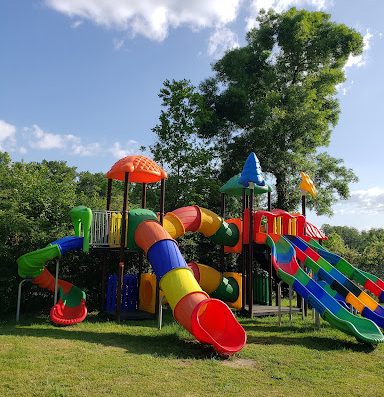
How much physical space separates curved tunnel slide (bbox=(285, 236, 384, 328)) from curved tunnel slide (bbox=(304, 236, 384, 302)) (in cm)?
85

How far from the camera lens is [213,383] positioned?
6012mm

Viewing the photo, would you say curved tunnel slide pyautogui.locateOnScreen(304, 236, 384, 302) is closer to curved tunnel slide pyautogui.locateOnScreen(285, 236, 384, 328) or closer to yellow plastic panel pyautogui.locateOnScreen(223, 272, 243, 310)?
curved tunnel slide pyautogui.locateOnScreen(285, 236, 384, 328)

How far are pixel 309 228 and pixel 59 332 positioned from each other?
31.6 ft

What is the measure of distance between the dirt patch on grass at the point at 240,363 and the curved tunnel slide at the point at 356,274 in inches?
242

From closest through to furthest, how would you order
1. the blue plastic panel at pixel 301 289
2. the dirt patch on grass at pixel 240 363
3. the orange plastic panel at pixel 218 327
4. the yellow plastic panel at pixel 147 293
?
the dirt patch on grass at pixel 240 363
the orange plastic panel at pixel 218 327
the blue plastic panel at pixel 301 289
the yellow plastic panel at pixel 147 293

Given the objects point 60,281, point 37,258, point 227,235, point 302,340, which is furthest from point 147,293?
point 302,340

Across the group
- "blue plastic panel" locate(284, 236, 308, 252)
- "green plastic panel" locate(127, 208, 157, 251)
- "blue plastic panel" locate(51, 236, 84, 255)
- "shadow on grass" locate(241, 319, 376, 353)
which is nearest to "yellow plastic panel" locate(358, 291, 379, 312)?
"shadow on grass" locate(241, 319, 376, 353)

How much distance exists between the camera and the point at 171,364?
6.89 metres

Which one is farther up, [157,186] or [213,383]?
[157,186]

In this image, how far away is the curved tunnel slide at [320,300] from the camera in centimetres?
888

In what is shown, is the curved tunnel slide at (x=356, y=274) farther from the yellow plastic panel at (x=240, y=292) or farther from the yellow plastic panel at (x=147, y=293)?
the yellow plastic panel at (x=147, y=293)

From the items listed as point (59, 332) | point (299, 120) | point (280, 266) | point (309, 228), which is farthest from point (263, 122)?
point (59, 332)

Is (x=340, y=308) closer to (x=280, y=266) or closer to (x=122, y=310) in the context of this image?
(x=280, y=266)

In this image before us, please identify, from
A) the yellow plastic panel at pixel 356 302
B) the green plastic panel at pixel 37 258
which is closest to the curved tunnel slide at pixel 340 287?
the yellow plastic panel at pixel 356 302
